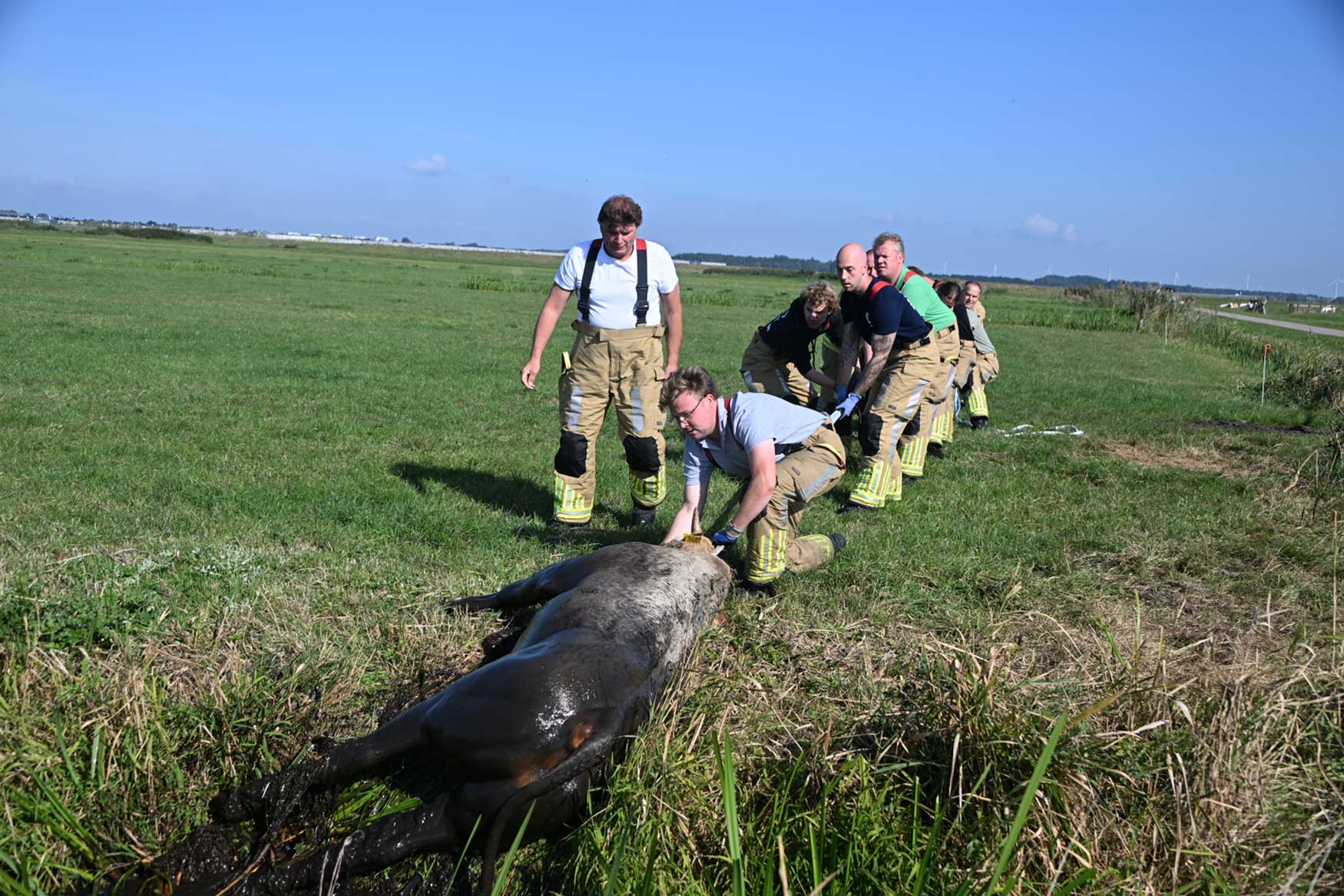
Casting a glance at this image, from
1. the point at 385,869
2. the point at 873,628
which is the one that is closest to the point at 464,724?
the point at 385,869

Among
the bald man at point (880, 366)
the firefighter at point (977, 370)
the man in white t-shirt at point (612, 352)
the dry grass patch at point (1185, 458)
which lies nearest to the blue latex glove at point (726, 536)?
the man in white t-shirt at point (612, 352)

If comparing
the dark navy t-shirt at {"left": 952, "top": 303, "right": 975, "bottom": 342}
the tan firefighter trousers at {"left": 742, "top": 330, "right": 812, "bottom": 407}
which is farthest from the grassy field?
the dark navy t-shirt at {"left": 952, "top": 303, "right": 975, "bottom": 342}

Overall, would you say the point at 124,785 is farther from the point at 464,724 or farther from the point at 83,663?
the point at 464,724

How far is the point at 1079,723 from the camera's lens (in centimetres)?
331

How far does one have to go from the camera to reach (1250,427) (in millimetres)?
12633

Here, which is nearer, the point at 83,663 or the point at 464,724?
the point at 464,724

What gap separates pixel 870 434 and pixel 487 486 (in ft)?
11.1

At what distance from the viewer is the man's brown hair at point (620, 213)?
260 inches

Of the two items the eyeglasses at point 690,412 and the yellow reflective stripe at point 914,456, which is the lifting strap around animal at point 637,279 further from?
the yellow reflective stripe at point 914,456

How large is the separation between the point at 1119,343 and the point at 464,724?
101 feet

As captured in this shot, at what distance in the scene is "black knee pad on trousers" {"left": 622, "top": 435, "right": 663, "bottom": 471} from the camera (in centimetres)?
717

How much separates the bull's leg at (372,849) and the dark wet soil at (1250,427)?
12054 millimetres

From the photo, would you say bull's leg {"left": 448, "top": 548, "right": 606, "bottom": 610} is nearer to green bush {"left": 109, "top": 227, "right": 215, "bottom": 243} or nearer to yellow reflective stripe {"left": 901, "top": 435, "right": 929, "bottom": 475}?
yellow reflective stripe {"left": 901, "top": 435, "right": 929, "bottom": 475}

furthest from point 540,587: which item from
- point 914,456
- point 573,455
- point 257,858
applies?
point 914,456
